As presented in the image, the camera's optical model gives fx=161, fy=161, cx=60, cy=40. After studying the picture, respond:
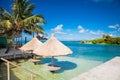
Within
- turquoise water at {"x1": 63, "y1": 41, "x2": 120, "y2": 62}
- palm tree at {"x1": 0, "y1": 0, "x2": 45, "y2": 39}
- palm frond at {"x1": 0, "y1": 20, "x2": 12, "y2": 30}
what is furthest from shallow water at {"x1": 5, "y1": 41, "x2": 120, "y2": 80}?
palm tree at {"x1": 0, "y1": 0, "x2": 45, "y2": 39}

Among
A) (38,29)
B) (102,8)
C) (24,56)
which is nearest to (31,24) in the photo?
(38,29)

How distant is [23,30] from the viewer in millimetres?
10852

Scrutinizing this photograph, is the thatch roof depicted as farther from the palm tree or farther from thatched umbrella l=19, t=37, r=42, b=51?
the palm tree

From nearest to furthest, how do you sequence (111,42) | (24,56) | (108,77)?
(108,77) → (24,56) → (111,42)

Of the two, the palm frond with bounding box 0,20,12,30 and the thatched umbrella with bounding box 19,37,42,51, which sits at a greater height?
the palm frond with bounding box 0,20,12,30

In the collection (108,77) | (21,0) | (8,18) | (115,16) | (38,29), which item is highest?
(115,16)

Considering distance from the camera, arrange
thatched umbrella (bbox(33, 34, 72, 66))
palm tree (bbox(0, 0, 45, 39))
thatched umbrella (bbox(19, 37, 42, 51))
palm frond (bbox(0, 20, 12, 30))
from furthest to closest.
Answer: palm tree (bbox(0, 0, 45, 39)) → palm frond (bbox(0, 20, 12, 30)) → thatched umbrella (bbox(19, 37, 42, 51)) → thatched umbrella (bbox(33, 34, 72, 66))

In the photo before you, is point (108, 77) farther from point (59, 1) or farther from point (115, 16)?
point (115, 16)

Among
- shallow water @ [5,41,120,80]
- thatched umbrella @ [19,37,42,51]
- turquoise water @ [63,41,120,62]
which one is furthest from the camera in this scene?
turquoise water @ [63,41,120,62]

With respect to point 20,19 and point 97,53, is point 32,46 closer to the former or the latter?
point 20,19

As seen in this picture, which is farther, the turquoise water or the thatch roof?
the turquoise water

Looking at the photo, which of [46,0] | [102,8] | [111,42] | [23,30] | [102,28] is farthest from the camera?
[102,28]

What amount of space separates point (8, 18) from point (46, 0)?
46.7 ft

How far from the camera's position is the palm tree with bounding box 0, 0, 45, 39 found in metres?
9.61
